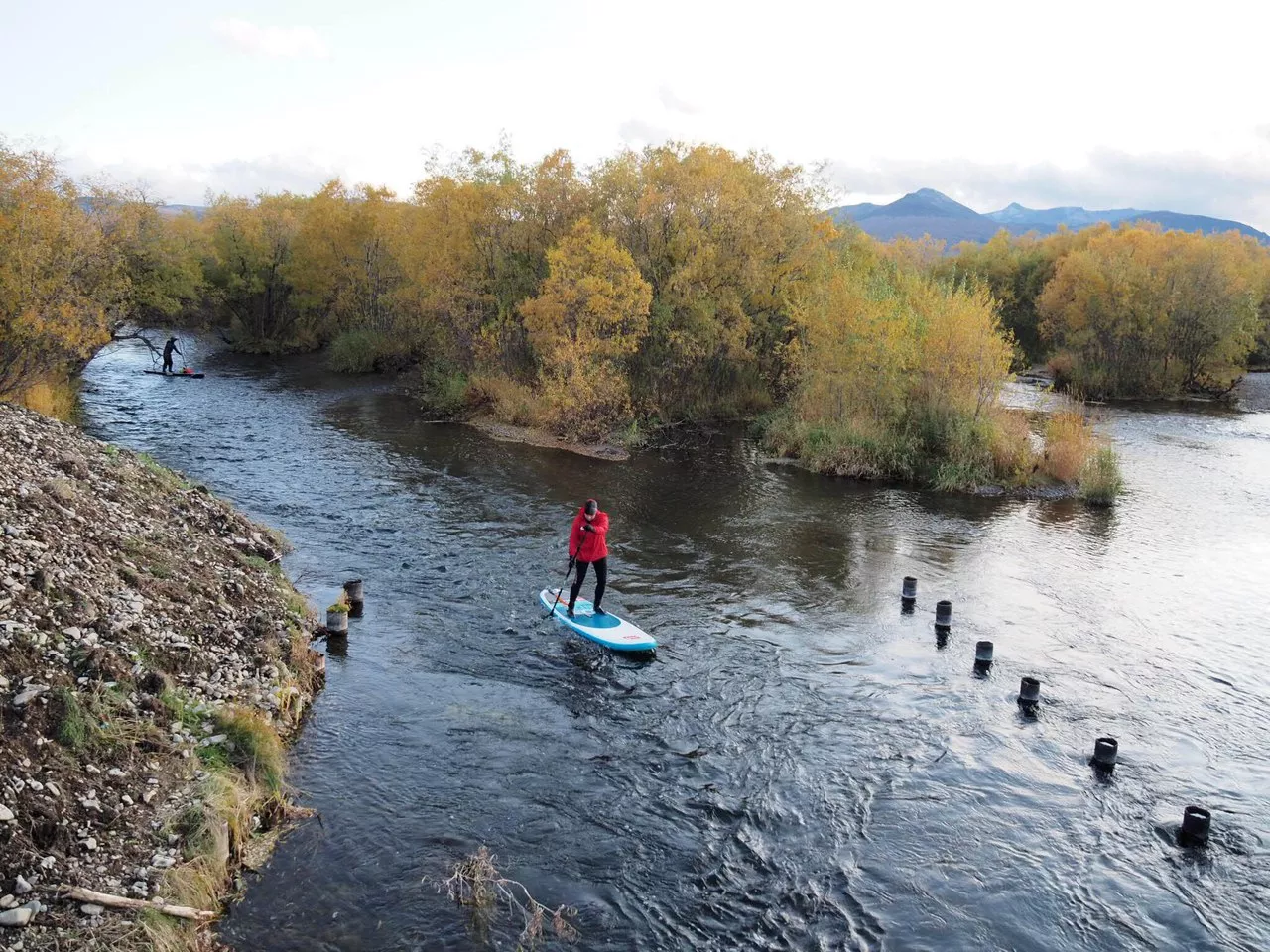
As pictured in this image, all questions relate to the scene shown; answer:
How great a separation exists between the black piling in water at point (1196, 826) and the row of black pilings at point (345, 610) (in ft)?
44.1

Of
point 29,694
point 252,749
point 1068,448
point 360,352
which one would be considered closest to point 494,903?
point 252,749

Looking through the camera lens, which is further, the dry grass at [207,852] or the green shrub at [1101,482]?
the green shrub at [1101,482]

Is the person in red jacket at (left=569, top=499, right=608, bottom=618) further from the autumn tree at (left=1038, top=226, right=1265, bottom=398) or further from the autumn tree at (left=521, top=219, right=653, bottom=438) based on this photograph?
the autumn tree at (left=1038, top=226, right=1265, bottom=398)

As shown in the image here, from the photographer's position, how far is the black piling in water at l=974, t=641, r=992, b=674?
1543 cm

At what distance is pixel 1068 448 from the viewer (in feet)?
98.8

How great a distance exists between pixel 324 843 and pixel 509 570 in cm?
1024

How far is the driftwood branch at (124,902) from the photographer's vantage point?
7.51 metres

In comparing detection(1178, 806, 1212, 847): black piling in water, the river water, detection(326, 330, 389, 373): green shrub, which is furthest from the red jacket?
detection(326, 330, 389, 373): green shrub

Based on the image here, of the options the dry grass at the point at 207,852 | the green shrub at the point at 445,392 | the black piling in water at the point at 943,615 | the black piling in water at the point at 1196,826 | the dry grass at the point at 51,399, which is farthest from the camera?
the green shrub at the point at 445,392

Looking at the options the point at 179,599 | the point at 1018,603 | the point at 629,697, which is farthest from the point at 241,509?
Answer: the point at 1018,603

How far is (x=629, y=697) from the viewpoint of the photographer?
554 inches

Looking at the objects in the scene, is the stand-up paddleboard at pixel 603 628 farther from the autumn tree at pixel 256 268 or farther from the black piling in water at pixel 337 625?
the autumn tree at pixel 256 268

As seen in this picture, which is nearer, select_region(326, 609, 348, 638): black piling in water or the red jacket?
select_region(326, 609, 348, 638): black piling in water

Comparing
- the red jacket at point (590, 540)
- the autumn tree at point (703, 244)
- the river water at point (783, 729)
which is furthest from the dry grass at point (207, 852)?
the autumn tree at point (703, 244)
